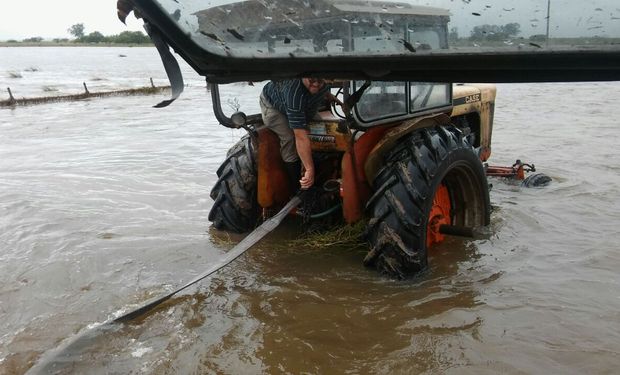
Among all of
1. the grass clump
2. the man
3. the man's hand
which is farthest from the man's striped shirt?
the grass clump

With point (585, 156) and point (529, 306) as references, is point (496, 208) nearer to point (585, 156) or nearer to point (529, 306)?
point (529, 306)

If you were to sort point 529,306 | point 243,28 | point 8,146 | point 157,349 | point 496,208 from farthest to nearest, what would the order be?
point 8,146 < point 496,208 < point 529,306 < point 157,349 < point 243,28

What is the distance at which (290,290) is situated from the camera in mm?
4195

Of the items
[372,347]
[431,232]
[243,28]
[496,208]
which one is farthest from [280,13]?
[496,208]

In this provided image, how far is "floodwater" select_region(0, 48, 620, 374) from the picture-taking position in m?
3.29

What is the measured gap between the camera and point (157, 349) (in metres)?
3.37

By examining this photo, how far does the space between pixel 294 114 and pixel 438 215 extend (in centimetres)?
160

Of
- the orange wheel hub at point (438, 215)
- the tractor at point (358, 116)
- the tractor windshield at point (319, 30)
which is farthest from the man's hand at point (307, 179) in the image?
the tractor windshield at point (319, 30)

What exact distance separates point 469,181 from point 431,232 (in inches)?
22.1

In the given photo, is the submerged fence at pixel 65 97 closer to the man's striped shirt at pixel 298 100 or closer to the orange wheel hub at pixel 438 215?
the man's striped shirt at pixel 298 100

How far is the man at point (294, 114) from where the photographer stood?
404cm

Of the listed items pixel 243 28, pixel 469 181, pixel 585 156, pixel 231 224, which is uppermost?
pixel 243 28

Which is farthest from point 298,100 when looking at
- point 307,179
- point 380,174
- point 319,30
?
point 319,30

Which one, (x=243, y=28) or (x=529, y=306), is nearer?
(x=243, y=28)
